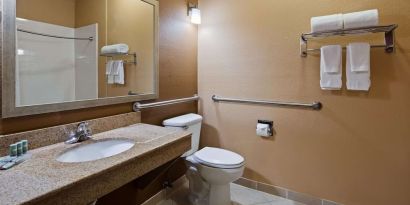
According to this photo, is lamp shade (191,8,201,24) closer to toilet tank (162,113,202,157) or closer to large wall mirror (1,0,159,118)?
large wall mirror (1,0,159,118)

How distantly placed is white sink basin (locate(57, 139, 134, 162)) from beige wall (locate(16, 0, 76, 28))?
740 mm

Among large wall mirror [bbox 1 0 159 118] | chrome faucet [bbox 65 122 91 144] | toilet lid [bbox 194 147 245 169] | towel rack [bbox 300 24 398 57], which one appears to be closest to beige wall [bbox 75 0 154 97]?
large wall mirror [bbox 1 0 159 118]

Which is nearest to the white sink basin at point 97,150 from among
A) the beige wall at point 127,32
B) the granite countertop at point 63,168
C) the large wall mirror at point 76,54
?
the granite countertop at point 63,168

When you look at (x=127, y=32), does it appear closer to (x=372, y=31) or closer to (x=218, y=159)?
(x=218, y=159)

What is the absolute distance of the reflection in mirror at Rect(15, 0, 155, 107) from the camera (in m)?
1.19

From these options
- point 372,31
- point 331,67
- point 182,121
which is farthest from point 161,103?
point 372,31

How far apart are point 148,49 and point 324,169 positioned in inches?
70.9

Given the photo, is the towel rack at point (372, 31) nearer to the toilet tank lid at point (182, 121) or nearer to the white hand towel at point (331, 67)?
the white hand towel at point (331, 67)

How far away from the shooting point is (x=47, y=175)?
0.88 meters

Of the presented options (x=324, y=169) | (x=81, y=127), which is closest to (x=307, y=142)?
(x=324, y=169)

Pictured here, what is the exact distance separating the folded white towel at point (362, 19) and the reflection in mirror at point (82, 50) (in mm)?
1486

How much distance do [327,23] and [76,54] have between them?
5.70ft

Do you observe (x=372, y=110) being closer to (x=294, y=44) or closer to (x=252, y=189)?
(x=294, y=44)

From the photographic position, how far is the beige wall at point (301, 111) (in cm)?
164
